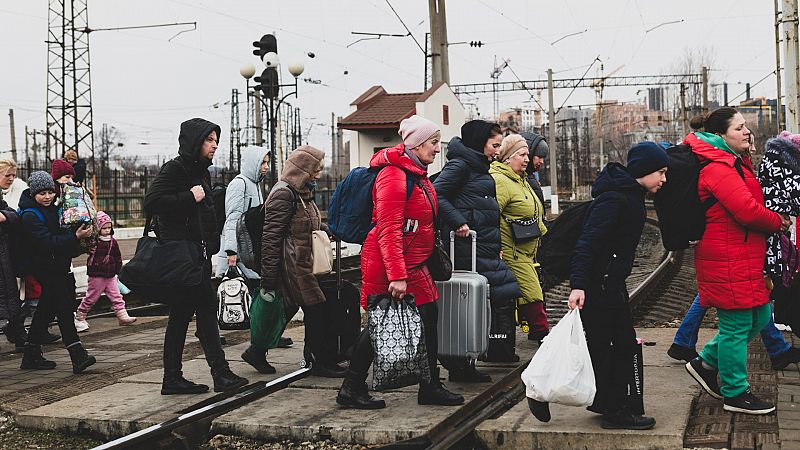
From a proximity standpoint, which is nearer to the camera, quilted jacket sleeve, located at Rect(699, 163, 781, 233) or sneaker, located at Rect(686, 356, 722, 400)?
quilted jacket sleeve, located at Rect(699, 163, 781, 233)

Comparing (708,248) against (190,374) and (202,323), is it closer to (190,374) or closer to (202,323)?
(202,323)

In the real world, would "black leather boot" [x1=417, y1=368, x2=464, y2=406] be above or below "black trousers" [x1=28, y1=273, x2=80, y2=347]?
below

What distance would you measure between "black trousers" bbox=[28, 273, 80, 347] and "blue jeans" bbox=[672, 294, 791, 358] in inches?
190

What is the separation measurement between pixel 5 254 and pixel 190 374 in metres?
1.90

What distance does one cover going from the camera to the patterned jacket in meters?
6.54

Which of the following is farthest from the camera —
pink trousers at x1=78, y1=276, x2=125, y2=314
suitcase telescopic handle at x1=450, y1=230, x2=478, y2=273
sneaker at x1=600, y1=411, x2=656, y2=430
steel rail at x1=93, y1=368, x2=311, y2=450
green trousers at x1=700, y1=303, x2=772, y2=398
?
pink trousers at x1=78, y1=276, x2=125, y2=314

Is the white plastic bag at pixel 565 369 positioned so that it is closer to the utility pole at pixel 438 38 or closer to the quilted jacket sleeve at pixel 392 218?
the quilted jacket sleeve at pixel 392 218

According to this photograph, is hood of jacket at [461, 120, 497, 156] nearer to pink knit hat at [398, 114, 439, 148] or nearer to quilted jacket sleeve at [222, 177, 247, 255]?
pink knit hat at [398, 114, 439, 148]

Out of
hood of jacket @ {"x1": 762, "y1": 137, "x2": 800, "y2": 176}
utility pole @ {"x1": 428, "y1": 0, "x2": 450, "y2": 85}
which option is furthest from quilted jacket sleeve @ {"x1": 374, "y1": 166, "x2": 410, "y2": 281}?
utility pole @ {"x1": 428, "y1": 0, "x2": 450, "y2": 85}

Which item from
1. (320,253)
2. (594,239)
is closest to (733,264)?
(594,239)

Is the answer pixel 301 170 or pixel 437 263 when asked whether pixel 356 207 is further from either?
pixel 301 170

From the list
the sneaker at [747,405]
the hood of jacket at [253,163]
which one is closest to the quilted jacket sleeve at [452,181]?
the hood of jacket at [253,163]

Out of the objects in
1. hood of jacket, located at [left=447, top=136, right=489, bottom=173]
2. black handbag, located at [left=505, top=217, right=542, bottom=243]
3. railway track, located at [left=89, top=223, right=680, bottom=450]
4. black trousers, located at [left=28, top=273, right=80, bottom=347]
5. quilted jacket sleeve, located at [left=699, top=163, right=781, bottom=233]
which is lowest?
railway track, located at [left=89, top=223, right=680, bottom=450]

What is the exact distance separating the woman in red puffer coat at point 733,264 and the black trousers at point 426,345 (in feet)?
5.40
